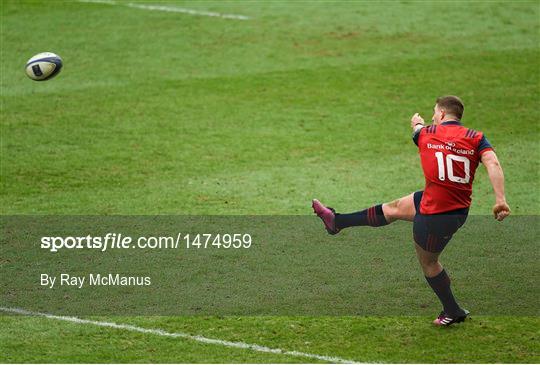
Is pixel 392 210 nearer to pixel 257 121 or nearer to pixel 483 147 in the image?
pixel 483 147

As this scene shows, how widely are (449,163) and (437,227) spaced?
0.60m

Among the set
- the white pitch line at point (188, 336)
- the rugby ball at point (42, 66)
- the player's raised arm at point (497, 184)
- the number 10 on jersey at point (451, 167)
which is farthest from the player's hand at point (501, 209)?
the rugby ball at point (42, 66)

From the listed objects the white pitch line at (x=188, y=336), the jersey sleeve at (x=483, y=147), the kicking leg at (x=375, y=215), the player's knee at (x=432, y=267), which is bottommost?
the white pitch line at (x=188, y=336)

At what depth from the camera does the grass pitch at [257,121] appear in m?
8.81

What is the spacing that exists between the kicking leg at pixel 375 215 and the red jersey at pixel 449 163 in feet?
2.02

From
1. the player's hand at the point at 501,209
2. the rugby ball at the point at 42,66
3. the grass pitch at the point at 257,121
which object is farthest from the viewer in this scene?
the rugby ball at the point at 42,66

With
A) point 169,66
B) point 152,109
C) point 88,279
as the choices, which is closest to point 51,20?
point 169,66

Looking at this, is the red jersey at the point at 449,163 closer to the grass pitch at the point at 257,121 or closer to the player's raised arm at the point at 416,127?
the player's raised arm at the point at 416,127

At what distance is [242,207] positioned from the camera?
43.2 ft

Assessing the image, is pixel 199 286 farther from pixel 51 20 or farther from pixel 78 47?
pixel 51 20

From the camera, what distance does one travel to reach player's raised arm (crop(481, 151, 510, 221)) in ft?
27.0

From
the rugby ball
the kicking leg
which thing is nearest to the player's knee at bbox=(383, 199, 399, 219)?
the kicking leg

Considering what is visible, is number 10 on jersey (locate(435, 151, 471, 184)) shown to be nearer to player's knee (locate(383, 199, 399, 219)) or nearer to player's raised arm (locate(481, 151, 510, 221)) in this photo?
player's raised arm (locate(481, 151, 510, 221))

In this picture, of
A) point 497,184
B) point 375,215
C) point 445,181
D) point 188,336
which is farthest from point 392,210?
point 188,336
